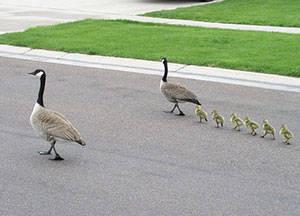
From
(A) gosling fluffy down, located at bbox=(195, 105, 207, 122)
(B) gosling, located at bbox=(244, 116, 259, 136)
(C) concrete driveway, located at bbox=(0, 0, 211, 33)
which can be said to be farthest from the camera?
(C) concrete driveway, located at bbox=(0, 0, 211, 33)

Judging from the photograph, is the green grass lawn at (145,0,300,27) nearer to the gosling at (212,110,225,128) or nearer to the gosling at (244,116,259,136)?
the gosling at (212,110,225,128)

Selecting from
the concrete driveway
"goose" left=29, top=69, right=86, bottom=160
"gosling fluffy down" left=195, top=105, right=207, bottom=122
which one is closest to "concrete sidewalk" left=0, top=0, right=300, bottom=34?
the concrete driveway

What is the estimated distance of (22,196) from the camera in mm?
7898

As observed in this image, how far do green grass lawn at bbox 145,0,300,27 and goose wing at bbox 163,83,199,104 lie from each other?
31.4 feet

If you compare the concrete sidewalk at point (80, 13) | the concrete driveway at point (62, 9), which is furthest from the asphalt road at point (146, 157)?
the concrete driveway at point (62, 9)

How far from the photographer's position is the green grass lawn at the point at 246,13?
21.0 meters

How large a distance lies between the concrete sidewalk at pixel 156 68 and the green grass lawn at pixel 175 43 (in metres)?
0.30

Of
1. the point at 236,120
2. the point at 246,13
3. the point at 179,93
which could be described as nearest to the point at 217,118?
the point at 236,120

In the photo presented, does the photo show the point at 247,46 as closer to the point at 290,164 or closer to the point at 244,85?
the point at 244,85

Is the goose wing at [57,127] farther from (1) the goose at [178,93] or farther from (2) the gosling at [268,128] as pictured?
(2) the gosling at [268,128]

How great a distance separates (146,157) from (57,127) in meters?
1.35

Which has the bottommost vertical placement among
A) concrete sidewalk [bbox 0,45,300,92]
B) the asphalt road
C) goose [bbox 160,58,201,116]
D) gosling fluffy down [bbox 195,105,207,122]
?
the asphalt road

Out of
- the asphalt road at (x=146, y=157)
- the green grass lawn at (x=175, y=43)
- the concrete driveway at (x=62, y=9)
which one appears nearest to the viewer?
the asphalt road at (x=146, y=157)

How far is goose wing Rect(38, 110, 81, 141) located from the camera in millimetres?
8805
